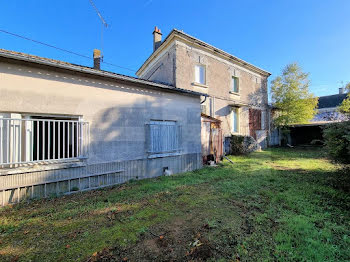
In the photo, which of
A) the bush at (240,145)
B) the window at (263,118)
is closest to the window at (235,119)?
the bush at (240,145)

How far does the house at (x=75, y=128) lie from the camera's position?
11.4 feet

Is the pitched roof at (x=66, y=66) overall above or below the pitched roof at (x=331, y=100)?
below

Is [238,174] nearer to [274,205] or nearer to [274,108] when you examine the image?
[274,205]

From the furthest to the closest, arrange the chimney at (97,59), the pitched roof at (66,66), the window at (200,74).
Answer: the window at (200,74)
the chimney at (97,59)
the pitched roof at (66,66)

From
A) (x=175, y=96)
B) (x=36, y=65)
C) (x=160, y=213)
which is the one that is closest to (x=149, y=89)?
(x=175, y=96)

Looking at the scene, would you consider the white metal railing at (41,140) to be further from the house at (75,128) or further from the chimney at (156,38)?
the chimney at (156,38)

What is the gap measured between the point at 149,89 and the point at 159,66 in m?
5.82

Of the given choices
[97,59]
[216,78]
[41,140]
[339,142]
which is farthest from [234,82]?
[41,140]

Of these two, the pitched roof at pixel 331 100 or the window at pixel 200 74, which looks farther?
the pitched roof at pixel 331 100

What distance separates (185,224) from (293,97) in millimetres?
15878

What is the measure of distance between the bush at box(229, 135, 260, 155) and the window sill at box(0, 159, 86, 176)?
911 cm

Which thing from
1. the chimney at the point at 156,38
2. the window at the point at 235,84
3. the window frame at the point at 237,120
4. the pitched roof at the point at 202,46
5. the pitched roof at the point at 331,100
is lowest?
the window frame at the point at 237,120

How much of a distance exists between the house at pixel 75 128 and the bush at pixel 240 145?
19.6 feet

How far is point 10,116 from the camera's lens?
11.5ft
